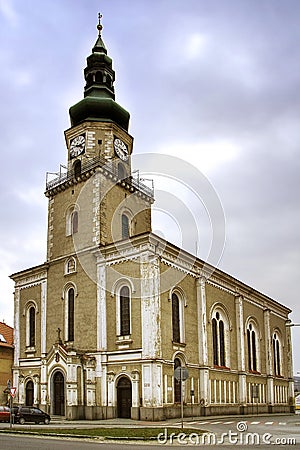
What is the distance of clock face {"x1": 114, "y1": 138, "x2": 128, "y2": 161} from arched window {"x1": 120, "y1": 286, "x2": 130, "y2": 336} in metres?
12.8

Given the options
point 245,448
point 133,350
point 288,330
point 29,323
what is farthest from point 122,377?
point 288,330

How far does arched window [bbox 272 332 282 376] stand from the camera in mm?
59219

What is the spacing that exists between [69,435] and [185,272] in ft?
66.0

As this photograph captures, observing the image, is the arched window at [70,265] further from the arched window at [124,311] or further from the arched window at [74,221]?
the arched window at [124,311]

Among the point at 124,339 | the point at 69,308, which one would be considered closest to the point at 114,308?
the point at 124,339

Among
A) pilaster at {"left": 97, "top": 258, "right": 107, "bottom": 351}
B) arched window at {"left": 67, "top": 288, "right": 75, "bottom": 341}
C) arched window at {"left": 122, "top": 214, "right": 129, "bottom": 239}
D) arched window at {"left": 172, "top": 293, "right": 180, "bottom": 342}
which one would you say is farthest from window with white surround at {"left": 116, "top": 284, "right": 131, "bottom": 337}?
arched window at {"left": 122, "top": 214, "right": 129, "bottom": 239}

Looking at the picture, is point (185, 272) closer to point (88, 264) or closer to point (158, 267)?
point (158, 267)

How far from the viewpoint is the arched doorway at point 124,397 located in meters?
37.2

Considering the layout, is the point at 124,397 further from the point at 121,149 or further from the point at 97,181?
the point at 121,149

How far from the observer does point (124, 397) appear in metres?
37.6

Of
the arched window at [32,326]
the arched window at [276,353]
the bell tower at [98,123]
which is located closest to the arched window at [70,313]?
the arched window at [32,326]

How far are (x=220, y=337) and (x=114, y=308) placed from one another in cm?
1235

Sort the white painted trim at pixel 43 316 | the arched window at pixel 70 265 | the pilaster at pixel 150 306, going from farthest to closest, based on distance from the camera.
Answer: the white painted trim at pixel 43 316, the arched window at pixel 70 265, the pilaster at pixel 150 306

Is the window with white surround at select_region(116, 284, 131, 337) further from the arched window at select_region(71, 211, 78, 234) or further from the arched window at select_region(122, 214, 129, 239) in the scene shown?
the arched window at select_region(71, 211, 78, 234)
